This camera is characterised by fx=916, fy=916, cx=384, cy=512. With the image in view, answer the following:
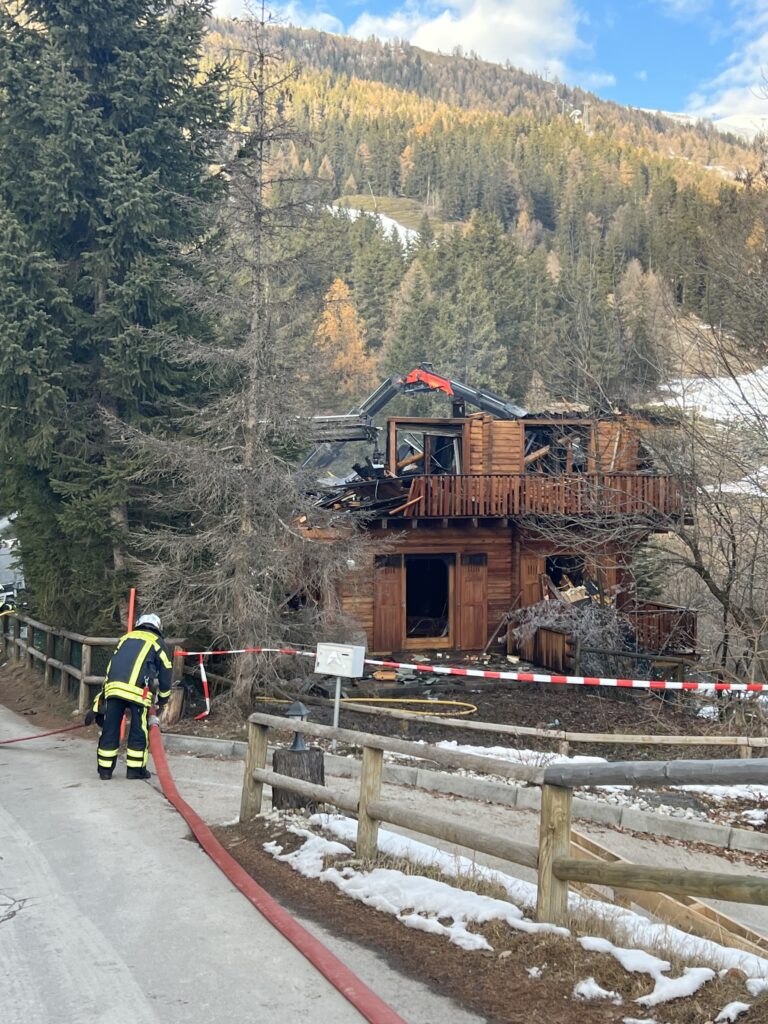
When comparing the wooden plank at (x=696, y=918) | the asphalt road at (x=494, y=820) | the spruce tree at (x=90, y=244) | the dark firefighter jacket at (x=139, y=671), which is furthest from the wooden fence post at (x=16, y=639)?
the wooden plank at (x=696, y=918)

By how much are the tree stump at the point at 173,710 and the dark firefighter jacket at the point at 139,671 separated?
393 centimetres

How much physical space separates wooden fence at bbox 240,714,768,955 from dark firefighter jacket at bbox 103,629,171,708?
3.12m

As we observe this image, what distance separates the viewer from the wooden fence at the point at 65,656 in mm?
14047

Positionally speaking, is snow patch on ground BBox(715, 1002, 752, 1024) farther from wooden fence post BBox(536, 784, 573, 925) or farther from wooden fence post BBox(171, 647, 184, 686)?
wooden fence post BBox(171, 647, 184, 686)

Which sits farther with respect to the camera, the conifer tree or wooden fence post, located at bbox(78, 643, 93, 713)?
the conifer tree

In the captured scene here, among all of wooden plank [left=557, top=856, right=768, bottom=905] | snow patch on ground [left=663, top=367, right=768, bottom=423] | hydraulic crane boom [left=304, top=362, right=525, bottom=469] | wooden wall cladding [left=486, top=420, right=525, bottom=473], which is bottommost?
wooden plank [left=557, top=856, right=768, bottom=905]

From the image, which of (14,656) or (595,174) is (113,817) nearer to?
(14,656)

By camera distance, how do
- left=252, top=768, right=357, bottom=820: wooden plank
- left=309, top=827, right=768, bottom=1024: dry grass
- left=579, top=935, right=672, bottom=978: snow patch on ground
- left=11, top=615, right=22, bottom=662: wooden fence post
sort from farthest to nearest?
left=11, top=615, right=22, bottom=662: wooden fence post → left=252, top=768, right=357, bottom=820: wooden plank → left=579, top=935, right=672, bottom=978: snow patch on ground → left=309, top=827, right=768, bottom=1024: dry grass

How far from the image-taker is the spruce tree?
14.2 meters

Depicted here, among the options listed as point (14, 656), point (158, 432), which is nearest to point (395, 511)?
point (158, 432)

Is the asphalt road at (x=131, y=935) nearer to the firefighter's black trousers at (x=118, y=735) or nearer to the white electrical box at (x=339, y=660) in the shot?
the firefighter's black trousers at (x=118, y=735)

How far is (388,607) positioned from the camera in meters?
22.6

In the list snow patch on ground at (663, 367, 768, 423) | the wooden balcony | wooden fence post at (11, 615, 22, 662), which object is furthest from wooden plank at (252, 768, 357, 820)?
wooden fence post at (11, 615, 22, 662)

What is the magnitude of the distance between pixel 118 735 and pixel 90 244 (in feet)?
31.5
